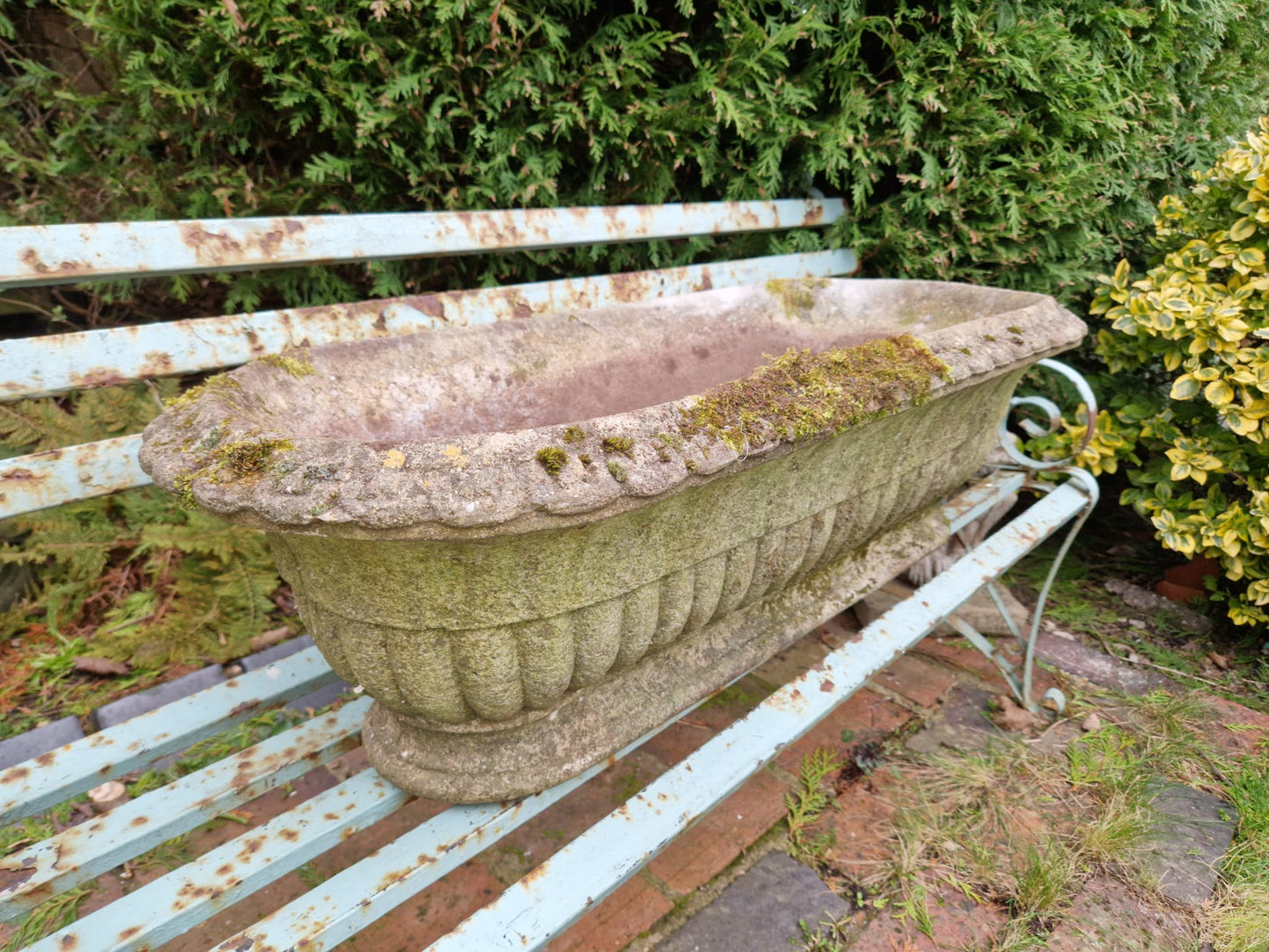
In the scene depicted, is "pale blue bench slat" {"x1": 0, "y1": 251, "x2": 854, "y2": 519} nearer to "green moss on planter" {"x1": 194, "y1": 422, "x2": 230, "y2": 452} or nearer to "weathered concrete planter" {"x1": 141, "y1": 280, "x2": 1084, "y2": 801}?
"weathered concrete planter" {"x1": 141, "y1": 280, "x2": 1084, "y2": 801}

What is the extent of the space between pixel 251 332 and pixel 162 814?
0.89m

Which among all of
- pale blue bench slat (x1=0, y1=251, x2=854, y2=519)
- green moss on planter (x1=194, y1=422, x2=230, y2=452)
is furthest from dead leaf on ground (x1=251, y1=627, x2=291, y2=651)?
green moss on planter (x1=194, y1=422, x2=230, y2=452)

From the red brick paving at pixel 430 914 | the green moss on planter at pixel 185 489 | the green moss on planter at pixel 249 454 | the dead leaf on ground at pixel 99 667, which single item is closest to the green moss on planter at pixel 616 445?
the green moss on planter at pixel 249 454

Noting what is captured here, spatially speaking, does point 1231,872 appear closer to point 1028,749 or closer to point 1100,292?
point 1028,749

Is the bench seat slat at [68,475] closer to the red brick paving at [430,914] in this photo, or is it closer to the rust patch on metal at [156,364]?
the rust patch on metal at [156,364]

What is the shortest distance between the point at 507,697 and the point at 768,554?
22.7 inches

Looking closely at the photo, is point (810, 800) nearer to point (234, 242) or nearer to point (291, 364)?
point (291, 364)

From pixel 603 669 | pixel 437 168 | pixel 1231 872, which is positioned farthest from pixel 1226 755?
pixel 437 168

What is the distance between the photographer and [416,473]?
803 millimetres

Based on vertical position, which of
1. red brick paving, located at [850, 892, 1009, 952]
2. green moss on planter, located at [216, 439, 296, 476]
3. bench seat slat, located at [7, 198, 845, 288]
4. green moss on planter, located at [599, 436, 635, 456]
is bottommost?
red brick paving, located at [850, 892, 1009, 952]

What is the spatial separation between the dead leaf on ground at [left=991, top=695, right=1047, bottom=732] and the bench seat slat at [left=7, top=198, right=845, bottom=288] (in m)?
1.66

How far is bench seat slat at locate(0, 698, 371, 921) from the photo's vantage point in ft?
3.38

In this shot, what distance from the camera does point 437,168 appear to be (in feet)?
6.37

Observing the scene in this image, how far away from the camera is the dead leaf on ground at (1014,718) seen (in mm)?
2041
